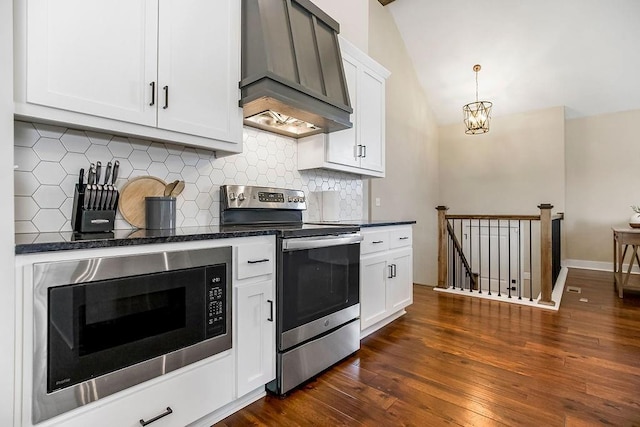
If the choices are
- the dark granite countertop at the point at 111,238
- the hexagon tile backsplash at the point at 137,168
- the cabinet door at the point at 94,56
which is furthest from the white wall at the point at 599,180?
the cabinet door at the point at 94,56

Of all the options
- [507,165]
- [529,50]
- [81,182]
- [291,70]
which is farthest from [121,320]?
[507,165]

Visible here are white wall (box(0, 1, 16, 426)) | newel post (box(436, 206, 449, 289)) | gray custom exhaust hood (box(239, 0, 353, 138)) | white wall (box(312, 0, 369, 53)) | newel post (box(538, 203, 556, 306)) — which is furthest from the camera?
newel post (box(436, 206, 449, 289))

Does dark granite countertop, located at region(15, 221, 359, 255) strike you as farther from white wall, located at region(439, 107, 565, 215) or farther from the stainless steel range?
white wall, located at region(439, 107, 565, 215)

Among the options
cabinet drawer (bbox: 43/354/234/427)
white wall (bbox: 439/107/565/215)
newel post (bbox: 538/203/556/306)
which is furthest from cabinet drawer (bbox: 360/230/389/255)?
white wall (bbox: 439/107/565/215)

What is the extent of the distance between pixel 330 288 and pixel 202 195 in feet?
3.45

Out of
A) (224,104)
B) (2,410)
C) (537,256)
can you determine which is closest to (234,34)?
(224,104)

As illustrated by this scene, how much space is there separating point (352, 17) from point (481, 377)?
370cm

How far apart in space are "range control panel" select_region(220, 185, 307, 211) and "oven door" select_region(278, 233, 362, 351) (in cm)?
56

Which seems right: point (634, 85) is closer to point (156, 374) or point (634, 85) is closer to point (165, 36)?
point (165, 36)

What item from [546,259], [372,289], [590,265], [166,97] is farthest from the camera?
[590,265]

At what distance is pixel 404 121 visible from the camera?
5172 mm

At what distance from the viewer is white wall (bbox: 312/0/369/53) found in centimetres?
336

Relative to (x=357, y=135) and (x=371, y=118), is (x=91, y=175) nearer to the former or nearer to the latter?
(x=357, y=135)

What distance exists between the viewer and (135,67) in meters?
1.55
